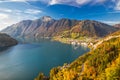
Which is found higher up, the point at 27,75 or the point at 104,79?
the point at 104,79

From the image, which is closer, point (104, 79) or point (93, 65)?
point (104, 79)

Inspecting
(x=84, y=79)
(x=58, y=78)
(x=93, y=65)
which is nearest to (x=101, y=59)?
(x=93, y=65)

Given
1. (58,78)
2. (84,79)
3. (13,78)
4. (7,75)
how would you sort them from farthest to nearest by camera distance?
(7,75), (13,78), (58,78), (84,79)

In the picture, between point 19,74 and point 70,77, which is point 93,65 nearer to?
point 70,77

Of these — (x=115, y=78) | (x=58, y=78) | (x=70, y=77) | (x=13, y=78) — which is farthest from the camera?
(x=13, y=78)

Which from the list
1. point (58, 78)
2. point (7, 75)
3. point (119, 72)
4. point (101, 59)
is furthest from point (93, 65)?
point (7, 75)

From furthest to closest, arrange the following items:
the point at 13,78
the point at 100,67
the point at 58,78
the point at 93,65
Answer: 1. the point at 13,78
2. the point at 93,65
3. the point at 100,67
4. the point at 58,78

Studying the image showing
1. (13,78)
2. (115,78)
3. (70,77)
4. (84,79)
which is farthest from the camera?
(13,78)

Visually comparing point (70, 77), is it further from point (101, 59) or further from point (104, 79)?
point (101, 59)

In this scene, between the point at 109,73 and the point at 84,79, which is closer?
the point at 109,73
